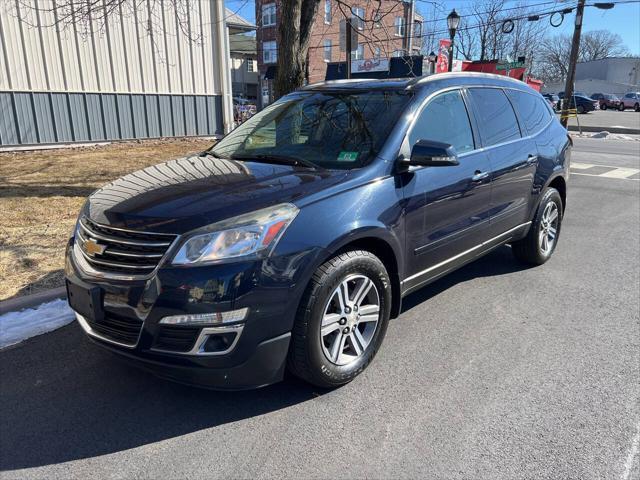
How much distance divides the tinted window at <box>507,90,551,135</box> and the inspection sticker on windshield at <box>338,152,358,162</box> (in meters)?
2.23

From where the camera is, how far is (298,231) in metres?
2.67

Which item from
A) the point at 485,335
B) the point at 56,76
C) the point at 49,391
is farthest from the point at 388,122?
the point at 56,76

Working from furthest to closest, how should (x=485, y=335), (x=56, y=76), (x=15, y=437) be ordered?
(x=56, y=76)
(x=485, y=335)
(x=15, y=437)

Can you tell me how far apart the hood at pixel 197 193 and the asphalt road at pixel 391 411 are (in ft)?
3.54

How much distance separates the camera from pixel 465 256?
162 inches

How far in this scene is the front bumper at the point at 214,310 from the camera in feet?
8.12

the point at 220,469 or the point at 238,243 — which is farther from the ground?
the point at 238,243

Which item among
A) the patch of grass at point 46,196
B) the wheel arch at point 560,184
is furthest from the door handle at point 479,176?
the patch of grass at point 46,196

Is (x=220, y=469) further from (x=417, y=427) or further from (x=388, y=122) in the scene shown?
(x=388, y=122)

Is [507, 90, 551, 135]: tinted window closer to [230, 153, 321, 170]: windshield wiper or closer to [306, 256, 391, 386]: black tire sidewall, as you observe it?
[230, 153, 321, 170]: windshield wiper

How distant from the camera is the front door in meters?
3.45

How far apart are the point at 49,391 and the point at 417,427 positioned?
86.9 inches

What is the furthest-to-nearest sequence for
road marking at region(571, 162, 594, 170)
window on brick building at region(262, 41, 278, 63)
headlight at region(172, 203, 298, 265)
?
window on brick building at region(262, 41, 278, 63)
road marking at region(571, 162, 594, 170)
headlight at region(172, 203, 298, 265)

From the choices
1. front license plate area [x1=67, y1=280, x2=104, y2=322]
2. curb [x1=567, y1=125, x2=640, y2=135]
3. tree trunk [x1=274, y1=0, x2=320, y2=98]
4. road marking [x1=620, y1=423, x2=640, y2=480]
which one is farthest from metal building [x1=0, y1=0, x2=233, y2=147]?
curb [x1=567, y1=125, x2=640, y2=135]
